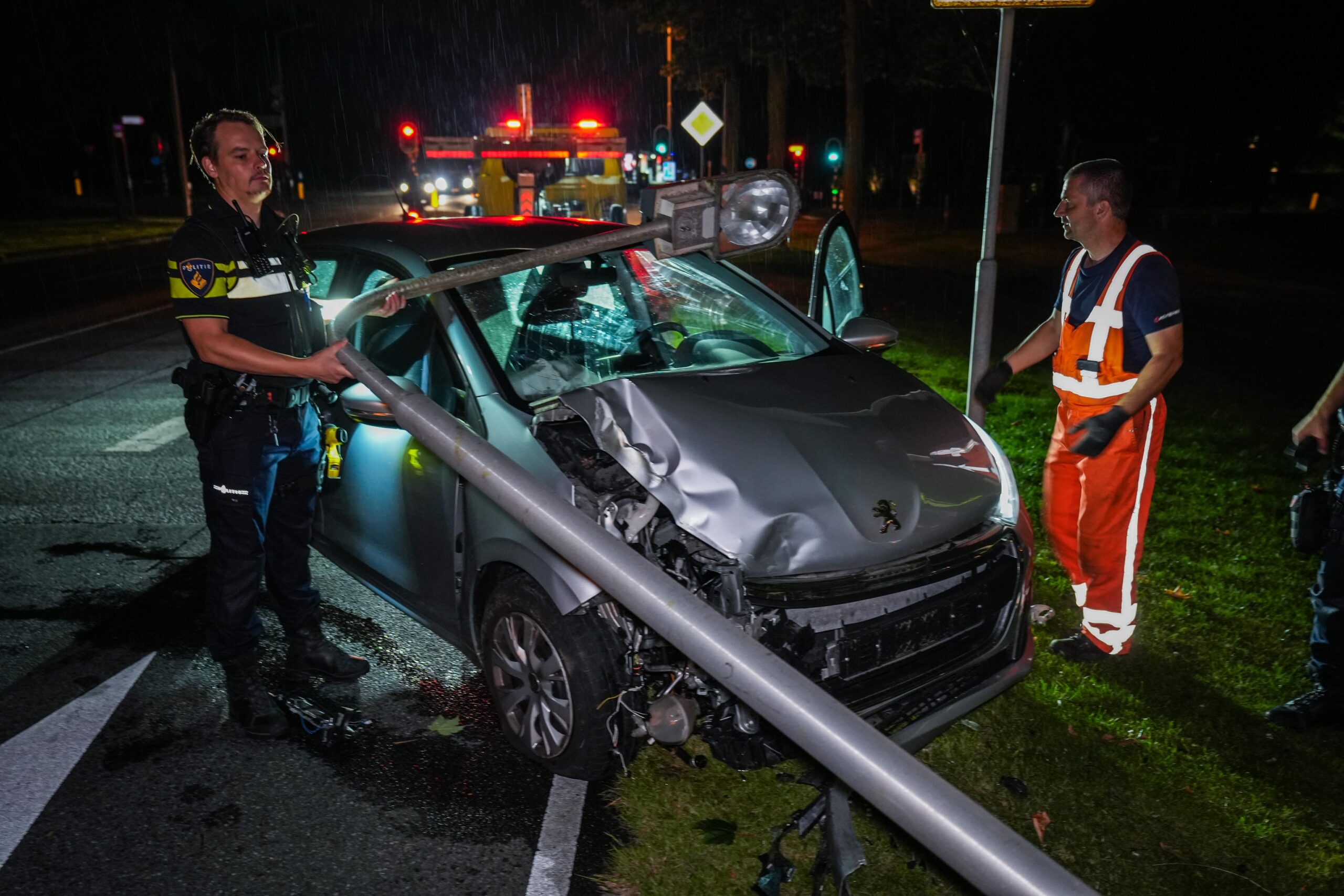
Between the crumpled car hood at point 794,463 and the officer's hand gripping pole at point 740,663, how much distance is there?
0.85 m

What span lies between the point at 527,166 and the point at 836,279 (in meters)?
20.0

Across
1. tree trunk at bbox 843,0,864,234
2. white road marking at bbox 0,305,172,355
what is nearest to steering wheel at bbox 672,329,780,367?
white road marking at bbox 0,305,172,355

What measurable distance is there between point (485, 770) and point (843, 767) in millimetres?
2067

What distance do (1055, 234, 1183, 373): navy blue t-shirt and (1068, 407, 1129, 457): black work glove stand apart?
21cm

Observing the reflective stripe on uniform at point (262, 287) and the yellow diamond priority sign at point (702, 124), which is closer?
the reflective stripe on uniform at point (262, 287)

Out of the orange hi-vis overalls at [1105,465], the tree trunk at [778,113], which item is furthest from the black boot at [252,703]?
the tree trunk at [778,113]

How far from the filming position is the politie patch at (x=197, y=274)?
3.15 metres

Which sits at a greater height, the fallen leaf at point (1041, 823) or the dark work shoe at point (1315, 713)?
the dark work shoe at point (1315, 713)

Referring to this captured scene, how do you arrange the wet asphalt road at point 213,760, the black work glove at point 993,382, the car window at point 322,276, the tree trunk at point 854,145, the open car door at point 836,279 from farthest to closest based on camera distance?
the tree trunk at point 854,145 → the open car door at point 836,279 → the black work glove at point 993,382 → the car window at point 322,276 → the wet asphalt road at point 213,760

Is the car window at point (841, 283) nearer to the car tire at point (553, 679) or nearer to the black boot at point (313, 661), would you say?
the car tire at point (553, 679)

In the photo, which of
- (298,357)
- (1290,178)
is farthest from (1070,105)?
(298,357)

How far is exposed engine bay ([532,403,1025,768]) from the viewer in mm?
2645

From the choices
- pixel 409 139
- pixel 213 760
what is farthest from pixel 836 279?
pixel 409 139

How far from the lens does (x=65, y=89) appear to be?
31.2 metres
